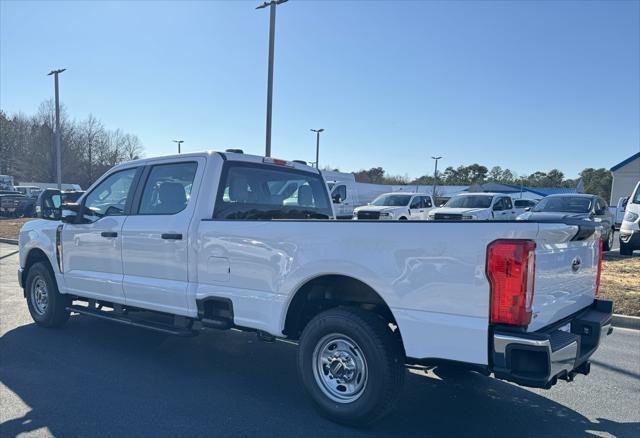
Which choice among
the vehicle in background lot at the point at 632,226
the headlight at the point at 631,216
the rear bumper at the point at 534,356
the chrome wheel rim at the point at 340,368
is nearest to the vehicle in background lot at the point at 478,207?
the vehicle in background lot at the point at 632,226

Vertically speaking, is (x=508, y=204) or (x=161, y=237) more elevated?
(x=508, y=204)

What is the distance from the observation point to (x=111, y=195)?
5.65m

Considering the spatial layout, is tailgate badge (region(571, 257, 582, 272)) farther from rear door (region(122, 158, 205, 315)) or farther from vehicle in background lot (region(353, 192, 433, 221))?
vehicle in background lot (region(353, 192, 433, 221))

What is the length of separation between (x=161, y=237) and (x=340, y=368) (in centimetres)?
216

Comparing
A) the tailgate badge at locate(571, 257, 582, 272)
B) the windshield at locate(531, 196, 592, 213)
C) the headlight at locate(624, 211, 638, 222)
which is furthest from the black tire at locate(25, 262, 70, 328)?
the windshield at locate(531, 196, 592, 213)

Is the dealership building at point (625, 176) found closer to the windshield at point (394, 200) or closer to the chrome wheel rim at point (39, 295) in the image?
the windshield at point (394, 200)

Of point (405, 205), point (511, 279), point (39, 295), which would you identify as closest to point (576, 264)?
point (511, 279)

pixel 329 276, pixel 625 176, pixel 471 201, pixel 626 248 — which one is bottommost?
pixel 626 248

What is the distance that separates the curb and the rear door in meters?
6.22

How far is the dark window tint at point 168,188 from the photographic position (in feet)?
16.0

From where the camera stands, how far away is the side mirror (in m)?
5.89

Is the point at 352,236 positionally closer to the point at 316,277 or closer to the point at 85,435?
the point at 316,277

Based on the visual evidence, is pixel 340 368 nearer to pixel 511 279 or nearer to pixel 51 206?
pixel 511 279

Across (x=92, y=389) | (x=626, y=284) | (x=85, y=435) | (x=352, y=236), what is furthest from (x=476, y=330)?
(x=626, y=284)
